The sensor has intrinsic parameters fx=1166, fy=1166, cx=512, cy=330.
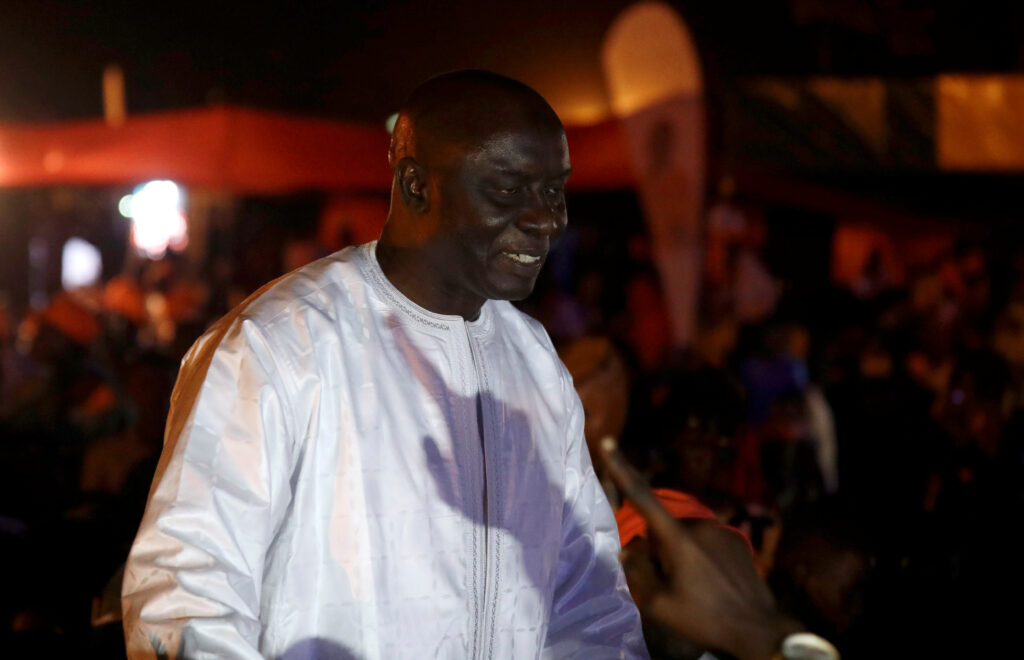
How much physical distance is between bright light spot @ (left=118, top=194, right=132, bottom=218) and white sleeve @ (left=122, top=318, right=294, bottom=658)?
51.7ft

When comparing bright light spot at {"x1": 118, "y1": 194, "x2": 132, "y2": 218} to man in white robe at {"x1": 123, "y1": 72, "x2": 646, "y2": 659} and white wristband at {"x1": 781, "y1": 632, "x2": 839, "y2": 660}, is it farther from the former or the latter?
white wristband at {"x1": 781, "y1": 632, "x2": 839, "y2": 660}

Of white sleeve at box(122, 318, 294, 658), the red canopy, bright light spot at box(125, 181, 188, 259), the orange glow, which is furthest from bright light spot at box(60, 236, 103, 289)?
white sleeve at box(122, 318, 294, 658)

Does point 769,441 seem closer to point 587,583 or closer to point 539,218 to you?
point 587,583

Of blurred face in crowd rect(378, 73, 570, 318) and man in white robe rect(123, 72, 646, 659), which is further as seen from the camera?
blurred face in crowd rect(378, 73, 570, 318)

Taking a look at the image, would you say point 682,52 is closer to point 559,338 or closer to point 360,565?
point 559,338

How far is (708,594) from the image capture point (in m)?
1.55

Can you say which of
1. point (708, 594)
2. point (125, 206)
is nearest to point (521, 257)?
point (708, 594)

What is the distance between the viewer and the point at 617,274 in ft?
42.1

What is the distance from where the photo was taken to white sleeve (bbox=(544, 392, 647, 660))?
2475 mm

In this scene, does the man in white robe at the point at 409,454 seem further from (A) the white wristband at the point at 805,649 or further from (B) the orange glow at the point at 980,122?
(B) the orange glow at the point at 980,122

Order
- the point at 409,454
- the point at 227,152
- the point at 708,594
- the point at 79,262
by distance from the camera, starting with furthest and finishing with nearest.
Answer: the point at 79,262 → the point at 227,152 → the point at 409,454 → the point at 708,594

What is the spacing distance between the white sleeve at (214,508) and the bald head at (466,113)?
551 millimetres

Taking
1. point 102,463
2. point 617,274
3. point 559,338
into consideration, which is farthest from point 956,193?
point 102,463

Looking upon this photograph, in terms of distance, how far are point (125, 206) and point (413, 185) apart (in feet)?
52.7
